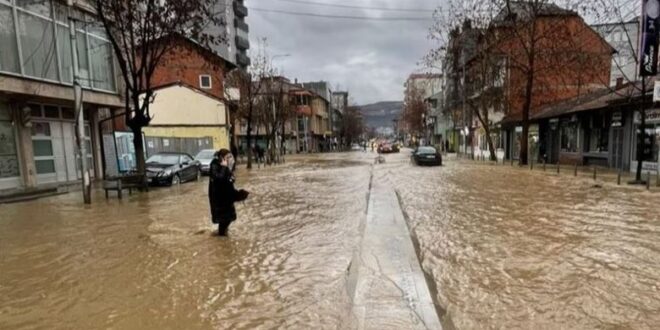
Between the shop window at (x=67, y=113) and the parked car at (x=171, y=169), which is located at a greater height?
the shop window at (x=67, y=113)

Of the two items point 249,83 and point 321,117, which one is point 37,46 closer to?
point 249,83

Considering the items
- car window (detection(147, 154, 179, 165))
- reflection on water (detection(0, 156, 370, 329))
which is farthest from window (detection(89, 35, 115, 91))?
reflection on water (detection(0, 156, 370, 329))

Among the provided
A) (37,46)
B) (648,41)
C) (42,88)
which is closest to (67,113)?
(42,88)

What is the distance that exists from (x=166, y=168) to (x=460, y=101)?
33401mm

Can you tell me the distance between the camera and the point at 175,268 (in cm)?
625

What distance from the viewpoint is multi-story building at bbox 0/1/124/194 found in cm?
1488

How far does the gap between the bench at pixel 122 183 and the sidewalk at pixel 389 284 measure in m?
9.42

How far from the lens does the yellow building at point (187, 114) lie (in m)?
35.2

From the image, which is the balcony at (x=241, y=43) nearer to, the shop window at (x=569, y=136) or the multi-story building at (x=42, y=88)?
the multi-story building at (x=42, y=88)

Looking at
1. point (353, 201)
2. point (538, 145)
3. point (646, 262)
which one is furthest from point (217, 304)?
point (538, 145)

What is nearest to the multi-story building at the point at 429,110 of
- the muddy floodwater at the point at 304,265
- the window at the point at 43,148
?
the window at the point at 43,148

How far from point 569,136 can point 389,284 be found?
2674cm

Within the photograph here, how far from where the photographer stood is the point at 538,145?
105 feet

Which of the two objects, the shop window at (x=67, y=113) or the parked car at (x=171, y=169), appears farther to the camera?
the shop window at (x=67, y=113)
